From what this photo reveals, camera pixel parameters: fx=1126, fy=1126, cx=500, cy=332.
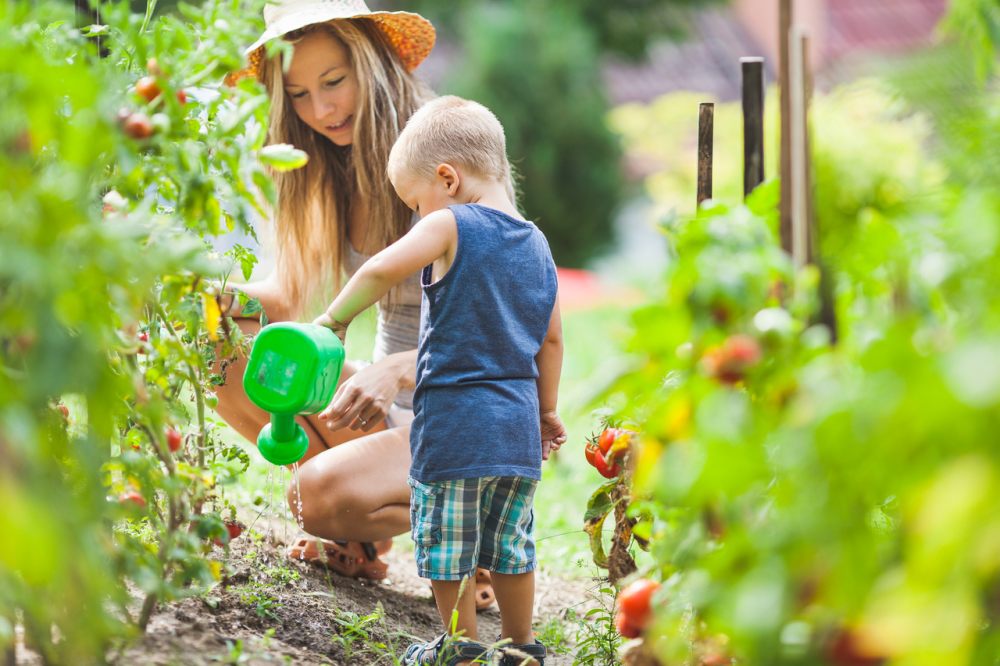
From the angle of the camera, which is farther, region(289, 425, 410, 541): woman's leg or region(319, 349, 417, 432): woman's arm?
region(289, 425, 410, 541): woman's leg

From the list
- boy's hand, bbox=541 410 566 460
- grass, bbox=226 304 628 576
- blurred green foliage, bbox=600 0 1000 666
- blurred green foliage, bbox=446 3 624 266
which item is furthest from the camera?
blurred green foliage, bbox=446 3 624 266

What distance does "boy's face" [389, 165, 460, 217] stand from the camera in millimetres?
2049

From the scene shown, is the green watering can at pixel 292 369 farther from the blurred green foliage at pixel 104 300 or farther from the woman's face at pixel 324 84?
the woman's face at pixel 324 84

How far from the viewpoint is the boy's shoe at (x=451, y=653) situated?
188cm

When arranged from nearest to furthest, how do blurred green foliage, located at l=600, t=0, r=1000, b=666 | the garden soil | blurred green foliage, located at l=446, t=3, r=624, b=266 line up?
blurred green foliage, located at l=600, t=0, r=1000, b=666, the garden soil, blurred green foliage, located at l=446, t=3, r=624, b=266

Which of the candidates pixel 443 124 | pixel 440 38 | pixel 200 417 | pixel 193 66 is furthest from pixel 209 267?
pixel 440 38

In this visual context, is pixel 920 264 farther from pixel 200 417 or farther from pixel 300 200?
pixel 300 200

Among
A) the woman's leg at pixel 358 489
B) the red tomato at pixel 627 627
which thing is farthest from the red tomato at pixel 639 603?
the woman's leg at pixel 358 489

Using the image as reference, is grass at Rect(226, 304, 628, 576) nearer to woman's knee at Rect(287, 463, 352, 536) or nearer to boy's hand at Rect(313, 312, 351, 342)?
woman's knee at Rect(287, 463, 352, 536)

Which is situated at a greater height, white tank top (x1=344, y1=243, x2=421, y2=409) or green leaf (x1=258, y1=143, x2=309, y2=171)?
green leaf (x1=258, y1=143, x2=309, y2=171)

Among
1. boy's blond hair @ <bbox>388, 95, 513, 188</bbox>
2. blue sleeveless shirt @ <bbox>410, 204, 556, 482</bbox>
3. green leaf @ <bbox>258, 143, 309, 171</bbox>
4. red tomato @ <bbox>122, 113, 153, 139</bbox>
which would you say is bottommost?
blue sleeveless shirt @ <bbox>410, 204, 556, 482</bbox>

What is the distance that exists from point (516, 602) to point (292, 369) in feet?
1.93

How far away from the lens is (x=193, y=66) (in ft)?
4.81

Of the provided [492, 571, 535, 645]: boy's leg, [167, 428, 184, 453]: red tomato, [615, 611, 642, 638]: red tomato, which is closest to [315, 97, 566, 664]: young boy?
[492, 571, 535, 645]: boy's leg
